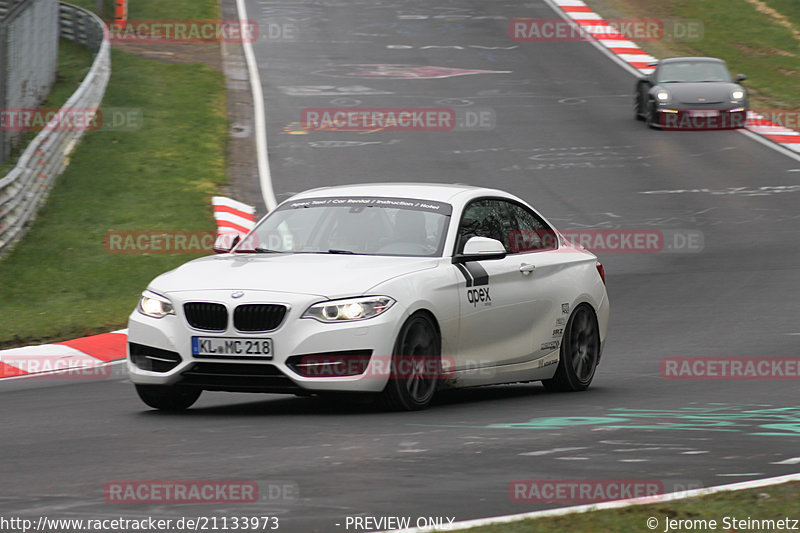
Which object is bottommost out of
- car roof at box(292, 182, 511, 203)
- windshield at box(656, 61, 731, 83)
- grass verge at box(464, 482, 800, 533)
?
grass verge at box(464, 482, 800, 533)

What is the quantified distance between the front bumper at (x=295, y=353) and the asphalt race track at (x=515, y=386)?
255mm

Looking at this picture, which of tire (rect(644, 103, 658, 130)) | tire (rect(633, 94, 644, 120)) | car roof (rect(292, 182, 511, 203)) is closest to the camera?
car roof (rect(292, 182, 511, 203))

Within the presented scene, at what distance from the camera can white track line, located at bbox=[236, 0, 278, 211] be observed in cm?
2367

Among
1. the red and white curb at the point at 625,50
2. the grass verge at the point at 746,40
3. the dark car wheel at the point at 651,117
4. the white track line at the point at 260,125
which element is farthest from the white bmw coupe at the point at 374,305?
the grass verge at the point at 746,40

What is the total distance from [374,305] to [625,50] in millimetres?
31946

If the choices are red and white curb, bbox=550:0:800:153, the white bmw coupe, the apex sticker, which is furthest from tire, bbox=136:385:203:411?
red and white curb, bbox=550:0:800:153

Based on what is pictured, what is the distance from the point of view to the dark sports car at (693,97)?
1164 inches

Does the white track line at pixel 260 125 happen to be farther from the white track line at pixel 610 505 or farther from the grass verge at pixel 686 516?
the grass verge at pixel 686 516

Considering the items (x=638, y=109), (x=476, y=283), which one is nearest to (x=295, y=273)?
(x=476, y=283)

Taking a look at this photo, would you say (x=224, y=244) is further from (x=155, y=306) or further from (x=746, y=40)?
(x=746, y=40)

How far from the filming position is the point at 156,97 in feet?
103

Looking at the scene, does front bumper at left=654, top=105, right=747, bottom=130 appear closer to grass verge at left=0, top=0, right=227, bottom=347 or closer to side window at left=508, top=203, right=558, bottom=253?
grass verge at left=0, top=0, right=227, bottom=347

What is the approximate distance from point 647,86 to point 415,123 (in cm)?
485

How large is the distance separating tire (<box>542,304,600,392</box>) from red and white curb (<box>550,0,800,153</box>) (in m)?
18.1
